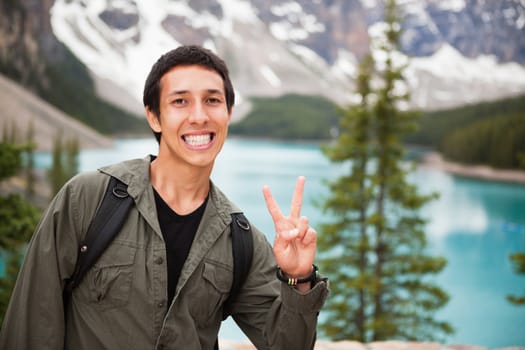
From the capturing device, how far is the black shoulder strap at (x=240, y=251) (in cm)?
172

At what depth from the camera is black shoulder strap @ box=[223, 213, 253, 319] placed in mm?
1716

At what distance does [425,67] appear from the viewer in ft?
421

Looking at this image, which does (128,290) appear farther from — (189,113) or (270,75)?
(270,75)

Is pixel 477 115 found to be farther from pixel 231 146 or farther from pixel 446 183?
pixel 231 146

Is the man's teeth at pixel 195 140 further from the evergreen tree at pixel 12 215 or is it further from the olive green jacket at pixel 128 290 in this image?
the evergreen tree at pixel 12 215

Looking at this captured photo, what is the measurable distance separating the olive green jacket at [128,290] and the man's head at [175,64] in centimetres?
23

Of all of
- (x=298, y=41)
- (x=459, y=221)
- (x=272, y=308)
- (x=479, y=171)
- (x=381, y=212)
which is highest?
(x=298, y=41)

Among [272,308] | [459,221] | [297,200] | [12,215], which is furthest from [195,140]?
[459,221]

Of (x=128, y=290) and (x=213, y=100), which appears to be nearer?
(x=128, y=290)

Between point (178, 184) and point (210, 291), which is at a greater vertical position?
point (178, 184)

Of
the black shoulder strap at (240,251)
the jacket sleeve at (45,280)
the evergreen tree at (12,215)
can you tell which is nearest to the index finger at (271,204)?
the black shoulder strap at (240,251)

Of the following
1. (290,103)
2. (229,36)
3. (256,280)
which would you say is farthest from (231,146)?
(256,280)

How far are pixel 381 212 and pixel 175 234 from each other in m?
9.10

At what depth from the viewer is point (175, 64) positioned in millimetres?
1702
